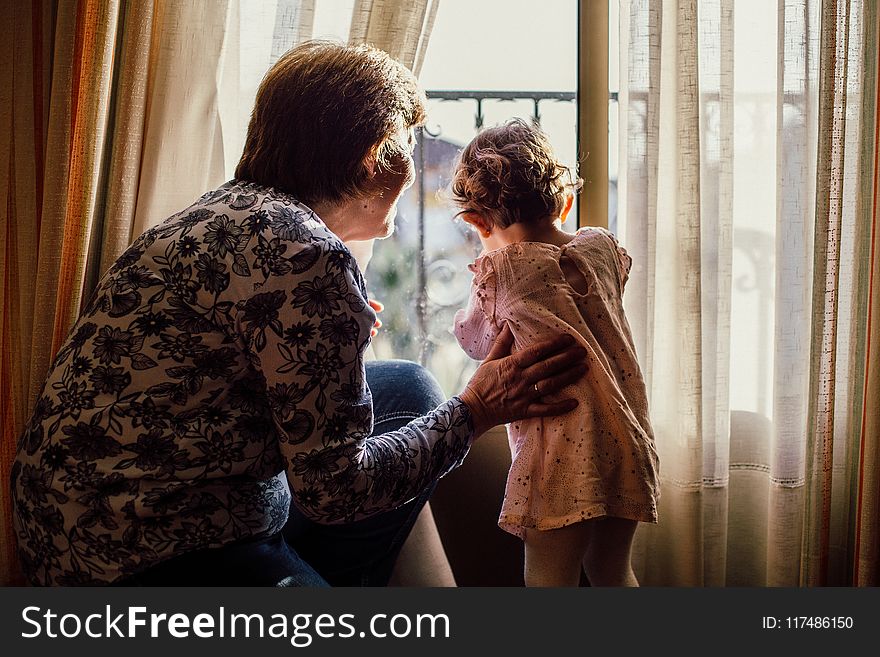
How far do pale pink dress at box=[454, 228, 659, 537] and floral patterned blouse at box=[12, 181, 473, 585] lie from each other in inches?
14.9

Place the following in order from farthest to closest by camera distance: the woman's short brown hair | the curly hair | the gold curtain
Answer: the gold curtain < the curly hair < the woman's short brown hair

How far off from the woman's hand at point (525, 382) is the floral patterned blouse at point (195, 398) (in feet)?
0.85

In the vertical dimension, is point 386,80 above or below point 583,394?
above

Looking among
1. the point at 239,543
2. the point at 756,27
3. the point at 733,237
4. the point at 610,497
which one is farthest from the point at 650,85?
the point at 239,543

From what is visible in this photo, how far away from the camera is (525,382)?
1278mm

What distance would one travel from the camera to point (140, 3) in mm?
1544

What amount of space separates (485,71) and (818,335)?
3.11 ft

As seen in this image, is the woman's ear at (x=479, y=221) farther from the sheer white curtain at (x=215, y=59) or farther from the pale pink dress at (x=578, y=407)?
the sheer white curtain at (x=215, y=59)

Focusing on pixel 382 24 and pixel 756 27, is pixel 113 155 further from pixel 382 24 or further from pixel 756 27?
pixel 756 27

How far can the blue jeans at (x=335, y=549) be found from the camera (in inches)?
41.0

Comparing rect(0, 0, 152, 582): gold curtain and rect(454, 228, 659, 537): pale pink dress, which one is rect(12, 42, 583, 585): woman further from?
rect(0, 0, 152, 582): gold curtain

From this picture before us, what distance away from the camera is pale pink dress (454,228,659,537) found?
130 cm

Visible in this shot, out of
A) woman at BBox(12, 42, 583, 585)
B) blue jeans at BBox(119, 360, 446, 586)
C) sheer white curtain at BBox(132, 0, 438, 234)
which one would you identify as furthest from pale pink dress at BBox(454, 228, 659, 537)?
sheer white curtain at BBox(132, 0, 438, 234)

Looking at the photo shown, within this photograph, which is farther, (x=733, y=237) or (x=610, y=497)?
(x=733, y=237)
